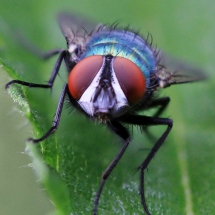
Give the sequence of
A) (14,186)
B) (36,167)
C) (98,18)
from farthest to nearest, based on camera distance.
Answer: (98,18), (14,186), (36,167)

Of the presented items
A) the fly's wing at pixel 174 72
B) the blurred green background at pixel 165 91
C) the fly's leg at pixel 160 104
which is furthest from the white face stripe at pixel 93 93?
the fly's leg at pixel 160 104

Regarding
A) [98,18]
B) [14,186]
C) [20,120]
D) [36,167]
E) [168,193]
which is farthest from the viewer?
[98,18]

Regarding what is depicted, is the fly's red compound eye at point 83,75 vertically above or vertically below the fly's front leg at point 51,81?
above

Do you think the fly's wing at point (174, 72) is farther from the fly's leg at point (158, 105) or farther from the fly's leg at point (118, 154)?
the fly's leg at point (118, 154)

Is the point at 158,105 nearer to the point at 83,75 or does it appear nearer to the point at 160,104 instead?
the point at 160,104

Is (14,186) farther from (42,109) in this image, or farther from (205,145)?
(205,145)

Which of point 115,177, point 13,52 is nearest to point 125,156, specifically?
point 115,177

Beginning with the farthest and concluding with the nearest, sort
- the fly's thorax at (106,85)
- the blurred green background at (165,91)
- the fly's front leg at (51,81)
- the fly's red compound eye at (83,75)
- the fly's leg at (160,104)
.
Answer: the fly's leg at (160,104), the blurred green background at (165,91), the fly's front leg at (51,81), the fly's red compound eye at (83,75), the fly's thorax at (106,85)

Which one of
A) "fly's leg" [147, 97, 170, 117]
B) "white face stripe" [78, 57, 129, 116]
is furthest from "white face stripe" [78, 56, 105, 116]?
"fly's leg" [147, 97, 170, 117]
